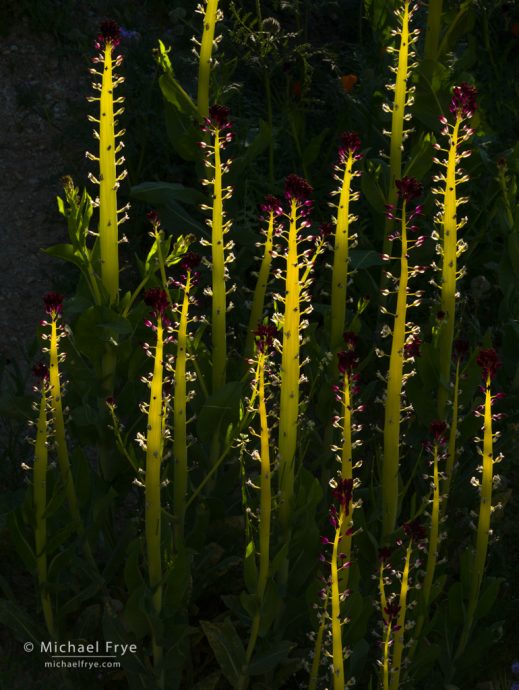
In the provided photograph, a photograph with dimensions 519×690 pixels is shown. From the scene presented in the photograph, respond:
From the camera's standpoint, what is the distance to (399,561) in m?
3.24

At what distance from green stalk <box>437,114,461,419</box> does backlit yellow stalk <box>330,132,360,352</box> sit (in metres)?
0.26

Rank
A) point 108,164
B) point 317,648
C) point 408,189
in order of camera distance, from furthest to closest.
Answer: point 108,164 < point 408,189 < point 317,648

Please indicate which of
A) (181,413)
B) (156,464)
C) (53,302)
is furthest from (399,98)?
(156,464)

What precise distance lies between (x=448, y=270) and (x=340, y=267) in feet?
1.09

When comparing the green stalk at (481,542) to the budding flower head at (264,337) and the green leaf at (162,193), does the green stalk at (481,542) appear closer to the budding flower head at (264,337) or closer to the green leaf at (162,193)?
the budding flower head at (264,337)

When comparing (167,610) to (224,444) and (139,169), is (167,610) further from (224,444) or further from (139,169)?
(139,169)

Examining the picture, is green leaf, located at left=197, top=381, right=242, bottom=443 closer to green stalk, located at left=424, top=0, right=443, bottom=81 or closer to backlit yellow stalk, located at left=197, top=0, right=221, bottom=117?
backlit yellow stalk, located at left=197, top=0, right=221, bottom=117

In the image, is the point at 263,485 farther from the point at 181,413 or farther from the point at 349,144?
the point at 349,144

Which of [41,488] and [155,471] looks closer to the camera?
[155,471]

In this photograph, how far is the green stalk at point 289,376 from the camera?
2875mm

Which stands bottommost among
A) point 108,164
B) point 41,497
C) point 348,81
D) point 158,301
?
point 41,497

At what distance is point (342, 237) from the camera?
11.2 ft

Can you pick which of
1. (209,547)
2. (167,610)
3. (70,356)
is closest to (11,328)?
(70,356)

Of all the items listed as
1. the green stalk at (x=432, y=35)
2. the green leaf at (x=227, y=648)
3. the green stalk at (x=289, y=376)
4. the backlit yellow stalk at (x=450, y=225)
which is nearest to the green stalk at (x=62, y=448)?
the green leaf at (x=227, y=648)
